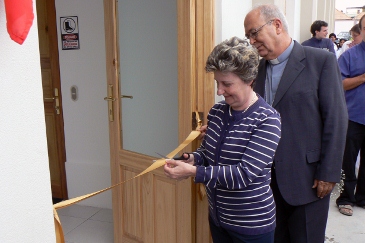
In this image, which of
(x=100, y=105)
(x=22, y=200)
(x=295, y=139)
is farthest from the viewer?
(x=100, y=105)

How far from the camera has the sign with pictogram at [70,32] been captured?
348 cm

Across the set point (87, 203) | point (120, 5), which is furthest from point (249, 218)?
point (87, 203)

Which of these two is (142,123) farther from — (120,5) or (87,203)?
(87,203)

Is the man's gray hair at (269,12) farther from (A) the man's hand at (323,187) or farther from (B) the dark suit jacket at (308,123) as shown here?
(A) the man's hand at (323,187)

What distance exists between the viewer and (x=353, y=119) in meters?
3.22

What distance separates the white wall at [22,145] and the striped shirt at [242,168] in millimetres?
582

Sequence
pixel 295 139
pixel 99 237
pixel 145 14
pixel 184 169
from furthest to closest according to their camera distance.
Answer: pixel 99 237 → pixel 145 14 → pixel 295 139 → pixel 184 169

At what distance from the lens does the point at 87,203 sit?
374 cm

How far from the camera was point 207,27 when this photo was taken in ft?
6.68

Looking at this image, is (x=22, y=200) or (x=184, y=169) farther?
(x=184, y=169)

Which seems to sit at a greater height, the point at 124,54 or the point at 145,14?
the point at 145,14

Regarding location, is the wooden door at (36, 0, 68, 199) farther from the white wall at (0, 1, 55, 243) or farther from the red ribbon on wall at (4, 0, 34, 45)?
the red ribbon on wall at (4, 0, 34, 45)

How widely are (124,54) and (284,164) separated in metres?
1.36

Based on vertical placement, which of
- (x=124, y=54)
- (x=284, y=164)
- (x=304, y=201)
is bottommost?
(x=304, y=201)
